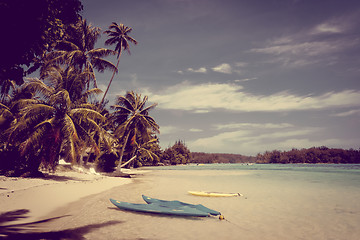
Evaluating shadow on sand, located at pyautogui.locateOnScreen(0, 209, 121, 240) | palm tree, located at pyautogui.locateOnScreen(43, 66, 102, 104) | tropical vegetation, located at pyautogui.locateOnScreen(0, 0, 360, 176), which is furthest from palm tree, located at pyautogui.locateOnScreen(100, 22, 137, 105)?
shadow on sand, located at pyautogui.locateOnScreen(0, 209, 121, 240)

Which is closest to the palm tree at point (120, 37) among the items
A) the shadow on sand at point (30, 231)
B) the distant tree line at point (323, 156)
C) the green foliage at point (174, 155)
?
the shadow on sand at point (30, 231)

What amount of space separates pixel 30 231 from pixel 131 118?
2019 centimetres

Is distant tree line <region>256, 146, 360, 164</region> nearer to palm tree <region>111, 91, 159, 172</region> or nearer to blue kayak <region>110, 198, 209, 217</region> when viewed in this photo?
palm tree <region>111, 91, 159, 172</region>

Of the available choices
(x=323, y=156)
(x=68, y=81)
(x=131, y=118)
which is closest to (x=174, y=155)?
(x=131, y=118)

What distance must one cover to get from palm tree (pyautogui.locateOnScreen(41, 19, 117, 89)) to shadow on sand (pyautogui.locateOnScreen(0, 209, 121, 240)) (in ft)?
52.2

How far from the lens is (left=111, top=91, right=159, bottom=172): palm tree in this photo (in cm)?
2506

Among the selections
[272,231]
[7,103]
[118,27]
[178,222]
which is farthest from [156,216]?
[118,27]

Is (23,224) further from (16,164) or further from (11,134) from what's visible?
(16,164)

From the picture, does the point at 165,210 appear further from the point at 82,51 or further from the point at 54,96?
the point at 82,51

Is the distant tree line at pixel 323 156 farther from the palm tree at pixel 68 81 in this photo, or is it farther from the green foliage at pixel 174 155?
the palm tree at pixel 68 81

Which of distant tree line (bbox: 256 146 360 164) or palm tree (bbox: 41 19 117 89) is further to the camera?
distant tree line (bbox: 256 146 360 164)

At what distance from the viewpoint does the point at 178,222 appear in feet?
22.7

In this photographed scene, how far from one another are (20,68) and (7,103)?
1501cm

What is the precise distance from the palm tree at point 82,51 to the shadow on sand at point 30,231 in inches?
627
